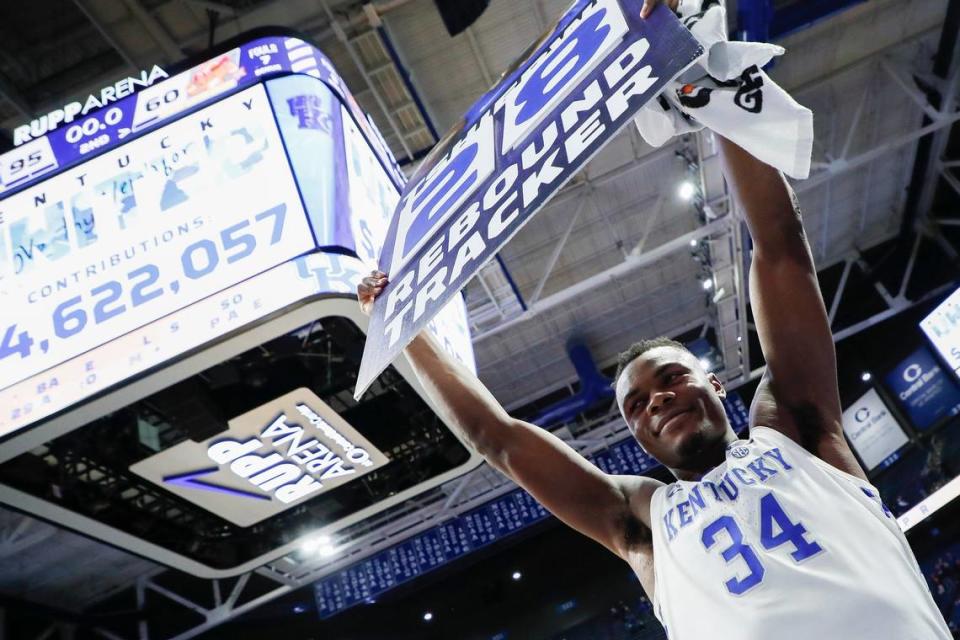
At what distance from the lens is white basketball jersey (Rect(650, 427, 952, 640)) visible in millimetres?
1264

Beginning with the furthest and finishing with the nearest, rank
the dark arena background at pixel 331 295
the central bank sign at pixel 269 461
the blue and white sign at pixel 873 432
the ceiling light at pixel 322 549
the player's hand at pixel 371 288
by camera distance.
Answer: the ceiling light at pixel 322 549 < the blue and white sign at pixel 873 432 < the central bank sign at pixel 269 461 < the dark arena background at pixel 331 295 < the player's hand at pixel 371 288

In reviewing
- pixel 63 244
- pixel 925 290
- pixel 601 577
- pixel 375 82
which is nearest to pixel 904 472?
pixel 925 290

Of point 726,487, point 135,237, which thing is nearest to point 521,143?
point 726,487

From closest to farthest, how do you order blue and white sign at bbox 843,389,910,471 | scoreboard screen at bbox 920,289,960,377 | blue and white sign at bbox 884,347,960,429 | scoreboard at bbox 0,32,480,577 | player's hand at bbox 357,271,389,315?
player's hand at bbox 357,271,389,315 → scoreboard at bbox 0,32,480,577 → scoreboard screen at bbox 920,289,960,377 → blue and white sign at bbox 884,347,960,429 → blue and white sign at bbox 843,389,910,471

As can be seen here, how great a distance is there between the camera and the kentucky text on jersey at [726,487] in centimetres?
155

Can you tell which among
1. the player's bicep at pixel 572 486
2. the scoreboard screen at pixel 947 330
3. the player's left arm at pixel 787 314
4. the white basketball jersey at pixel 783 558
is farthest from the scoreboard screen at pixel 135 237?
the scoreboard screen at pixel 947 330

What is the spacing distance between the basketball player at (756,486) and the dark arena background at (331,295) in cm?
71

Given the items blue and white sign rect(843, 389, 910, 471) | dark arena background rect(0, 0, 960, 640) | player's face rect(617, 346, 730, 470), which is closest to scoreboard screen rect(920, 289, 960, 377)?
dark arena background rect(0, 0, 960, 640)

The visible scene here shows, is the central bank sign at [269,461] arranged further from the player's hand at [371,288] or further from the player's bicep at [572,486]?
the player's bicep at [572,486]

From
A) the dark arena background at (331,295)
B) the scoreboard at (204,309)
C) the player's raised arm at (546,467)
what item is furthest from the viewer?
the dark arena background at (331,295)

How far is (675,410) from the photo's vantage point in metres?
1.80

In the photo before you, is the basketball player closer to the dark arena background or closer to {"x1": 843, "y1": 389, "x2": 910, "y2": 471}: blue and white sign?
the dark arena background

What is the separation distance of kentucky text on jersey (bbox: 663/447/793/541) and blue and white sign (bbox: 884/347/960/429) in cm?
1085

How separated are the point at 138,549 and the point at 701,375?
4217 millimetres
